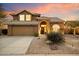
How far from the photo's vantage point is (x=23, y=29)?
3463mm

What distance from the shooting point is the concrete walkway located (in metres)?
3.35

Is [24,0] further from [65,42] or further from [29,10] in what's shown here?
[65,42]

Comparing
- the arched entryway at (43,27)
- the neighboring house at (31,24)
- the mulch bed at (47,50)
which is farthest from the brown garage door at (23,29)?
the mulch bed at (47,50)

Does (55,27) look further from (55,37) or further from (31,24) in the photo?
(31,24)

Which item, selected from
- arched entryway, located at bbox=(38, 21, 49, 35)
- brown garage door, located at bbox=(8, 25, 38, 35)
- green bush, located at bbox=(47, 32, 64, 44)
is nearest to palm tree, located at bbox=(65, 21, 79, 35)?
green bush, located at bbox=(47, 32, 64, 44)

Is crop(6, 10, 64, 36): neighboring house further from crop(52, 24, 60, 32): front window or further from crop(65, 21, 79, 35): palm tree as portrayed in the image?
crop(65, 21, 79, 35): palm tree

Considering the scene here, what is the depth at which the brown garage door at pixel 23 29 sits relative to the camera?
3.43m

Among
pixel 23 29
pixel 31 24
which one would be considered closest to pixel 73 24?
pixel 31 24

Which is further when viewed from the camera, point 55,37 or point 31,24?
point 31,24

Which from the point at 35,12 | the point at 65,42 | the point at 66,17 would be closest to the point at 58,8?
the point at 66,17

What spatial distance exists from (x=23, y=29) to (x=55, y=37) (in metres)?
0.65

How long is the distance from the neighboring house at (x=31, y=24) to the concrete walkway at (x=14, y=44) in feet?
0.38

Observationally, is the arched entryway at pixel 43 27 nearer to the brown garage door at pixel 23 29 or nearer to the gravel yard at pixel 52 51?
the brown garage door at pixel 23 29

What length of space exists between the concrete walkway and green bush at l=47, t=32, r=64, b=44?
344mm
